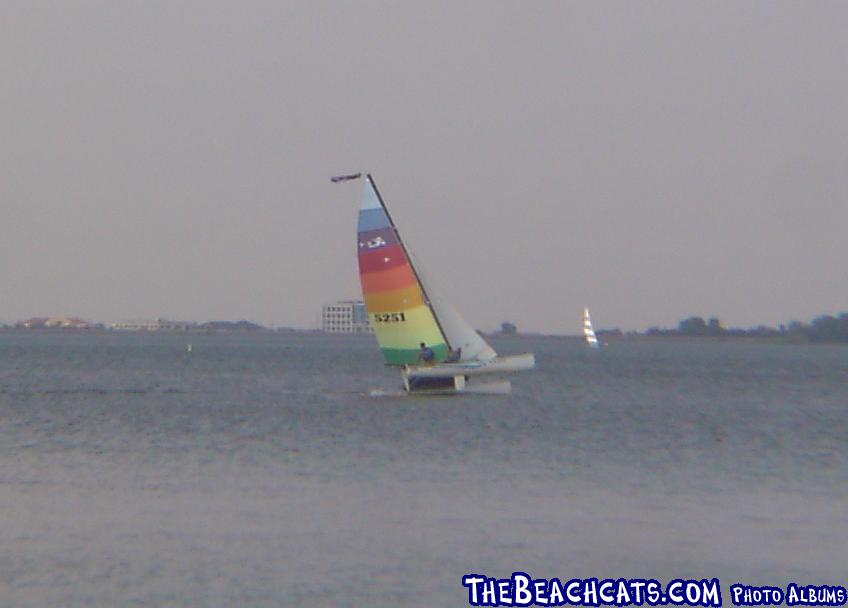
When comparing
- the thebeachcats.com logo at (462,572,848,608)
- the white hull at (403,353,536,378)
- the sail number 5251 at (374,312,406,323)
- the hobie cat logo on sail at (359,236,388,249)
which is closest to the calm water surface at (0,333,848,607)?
the thebeachcats.com logo at (462,572,848,608)

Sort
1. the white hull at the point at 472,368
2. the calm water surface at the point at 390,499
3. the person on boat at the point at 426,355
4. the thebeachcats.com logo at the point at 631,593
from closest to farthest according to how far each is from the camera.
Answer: the thebeachcats.com logo at the point at 631,593 < the calm water surface at the point at 390,499 < the white hull at the point at 472,368 < the person on boat at the point at 426,355

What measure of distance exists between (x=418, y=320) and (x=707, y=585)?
31648 millimetres

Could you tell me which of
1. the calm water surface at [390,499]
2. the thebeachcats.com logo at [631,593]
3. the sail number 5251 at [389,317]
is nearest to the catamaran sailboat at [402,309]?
the sail number 5251 at [389,317]

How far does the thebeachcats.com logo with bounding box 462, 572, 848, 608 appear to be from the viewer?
16391mm

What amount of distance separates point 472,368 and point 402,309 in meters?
3.74

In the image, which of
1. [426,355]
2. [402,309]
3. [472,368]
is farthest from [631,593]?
[402,309]

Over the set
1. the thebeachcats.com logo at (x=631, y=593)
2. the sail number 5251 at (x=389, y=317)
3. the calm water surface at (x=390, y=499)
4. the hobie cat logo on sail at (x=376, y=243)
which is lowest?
the thebeachcats.com logo at (x=631, y=593)

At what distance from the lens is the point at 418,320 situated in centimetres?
4856

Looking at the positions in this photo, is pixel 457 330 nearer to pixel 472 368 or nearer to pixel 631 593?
pixel 472 368

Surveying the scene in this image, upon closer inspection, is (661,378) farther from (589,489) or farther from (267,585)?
(267,585)

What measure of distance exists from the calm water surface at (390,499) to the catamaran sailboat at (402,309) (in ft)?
5.00

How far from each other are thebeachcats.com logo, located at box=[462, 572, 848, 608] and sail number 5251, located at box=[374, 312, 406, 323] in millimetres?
31331

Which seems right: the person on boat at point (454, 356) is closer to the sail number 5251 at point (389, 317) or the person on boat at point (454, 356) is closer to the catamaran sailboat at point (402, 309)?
the catamaran sailboat at point (402, 309)

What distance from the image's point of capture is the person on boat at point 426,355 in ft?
156
